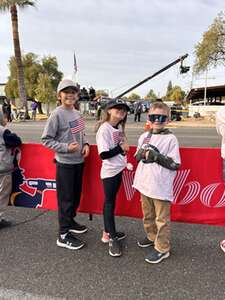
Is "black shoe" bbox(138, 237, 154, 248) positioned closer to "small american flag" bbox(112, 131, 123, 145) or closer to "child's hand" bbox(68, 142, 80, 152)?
"small american flag" bbox(112, 131, 123, 145)

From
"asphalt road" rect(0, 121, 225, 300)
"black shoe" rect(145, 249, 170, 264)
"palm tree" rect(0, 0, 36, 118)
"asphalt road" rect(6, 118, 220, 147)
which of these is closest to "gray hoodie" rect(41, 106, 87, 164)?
"asphalt road" rect(0, 121, 225, 300)

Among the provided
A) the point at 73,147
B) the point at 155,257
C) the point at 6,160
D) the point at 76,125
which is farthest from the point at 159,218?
the point at 6,160

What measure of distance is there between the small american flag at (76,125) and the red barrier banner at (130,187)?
1.28 ft

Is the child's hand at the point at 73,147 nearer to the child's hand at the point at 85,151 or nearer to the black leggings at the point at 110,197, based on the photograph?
the child's hand at the point at 85,151

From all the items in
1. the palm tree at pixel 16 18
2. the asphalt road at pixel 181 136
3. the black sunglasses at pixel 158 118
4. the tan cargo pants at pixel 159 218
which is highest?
the palm tree at pixel 16 18

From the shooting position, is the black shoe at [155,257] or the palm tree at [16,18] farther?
the palm tree at [16,18]

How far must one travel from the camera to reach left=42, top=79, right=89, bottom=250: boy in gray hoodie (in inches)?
139

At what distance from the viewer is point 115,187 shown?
3566 mm

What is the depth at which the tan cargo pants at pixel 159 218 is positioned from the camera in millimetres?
3332

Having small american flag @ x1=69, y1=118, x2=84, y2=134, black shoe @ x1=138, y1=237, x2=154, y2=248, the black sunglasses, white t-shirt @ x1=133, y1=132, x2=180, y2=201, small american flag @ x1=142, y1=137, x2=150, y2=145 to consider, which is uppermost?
the black sunglasses

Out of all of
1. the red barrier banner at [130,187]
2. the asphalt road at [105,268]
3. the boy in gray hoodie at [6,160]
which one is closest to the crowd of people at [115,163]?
the asphalt road at [105,268]

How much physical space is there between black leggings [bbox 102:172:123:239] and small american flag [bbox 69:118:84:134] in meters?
0.65

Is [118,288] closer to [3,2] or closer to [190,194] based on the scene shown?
[190,194]

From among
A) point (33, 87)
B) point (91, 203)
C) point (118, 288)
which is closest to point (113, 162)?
point (91, 203)
